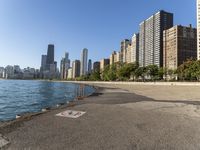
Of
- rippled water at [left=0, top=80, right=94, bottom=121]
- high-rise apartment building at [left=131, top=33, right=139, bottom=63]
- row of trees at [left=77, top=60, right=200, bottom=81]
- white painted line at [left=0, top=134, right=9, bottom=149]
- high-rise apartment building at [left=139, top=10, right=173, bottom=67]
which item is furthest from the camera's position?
high-rise apartment building at [left=131, top=33, right=139, bottom=63]

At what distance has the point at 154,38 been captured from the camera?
172 m

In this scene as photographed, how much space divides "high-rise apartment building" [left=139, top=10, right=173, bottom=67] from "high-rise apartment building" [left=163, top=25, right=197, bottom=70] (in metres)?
11.7

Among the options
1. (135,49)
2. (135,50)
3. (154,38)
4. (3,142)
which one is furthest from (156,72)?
(3,142)

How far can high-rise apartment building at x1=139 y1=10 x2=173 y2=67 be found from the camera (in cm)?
16562

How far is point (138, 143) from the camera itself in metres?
5.18

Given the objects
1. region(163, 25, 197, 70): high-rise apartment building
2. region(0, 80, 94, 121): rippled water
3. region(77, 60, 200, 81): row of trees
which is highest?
region(163, 25, 197, 70): high-rise apartment building

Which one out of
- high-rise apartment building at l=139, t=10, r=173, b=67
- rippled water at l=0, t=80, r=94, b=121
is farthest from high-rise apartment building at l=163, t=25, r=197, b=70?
rippled water at l=0, t=80, r=94, b=121

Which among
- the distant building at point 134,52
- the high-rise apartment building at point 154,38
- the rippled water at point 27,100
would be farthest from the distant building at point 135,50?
the rippled water at point 27,100

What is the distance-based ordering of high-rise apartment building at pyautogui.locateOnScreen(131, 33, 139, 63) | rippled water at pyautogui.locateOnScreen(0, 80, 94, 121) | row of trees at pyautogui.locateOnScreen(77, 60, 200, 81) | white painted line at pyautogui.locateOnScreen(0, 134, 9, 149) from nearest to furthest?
white painted line at pyautogui.locateOnScreen(0, 134, 9, 149) → rippled water at pyautogui.locateOnScreen(0, 80, 94, 121) → row of trees at pyautogui.locateOnScreen(77, 60, 200, 81) → high-rise apartment building at pyautogui.locateOnScreen(131, 33, 139, 63)

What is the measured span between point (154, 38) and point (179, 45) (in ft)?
107

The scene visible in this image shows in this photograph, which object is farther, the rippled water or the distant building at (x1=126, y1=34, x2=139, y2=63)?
the distant building at (x1=126, y1=34, x2=139, y2=63)

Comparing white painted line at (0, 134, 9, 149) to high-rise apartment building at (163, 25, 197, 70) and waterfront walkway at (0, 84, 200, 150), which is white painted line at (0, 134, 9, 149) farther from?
high-rise apartment building at (163, 25, 197, 70)

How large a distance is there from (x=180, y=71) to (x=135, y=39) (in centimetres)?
11477

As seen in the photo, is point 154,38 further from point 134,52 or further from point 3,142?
point 3,142
